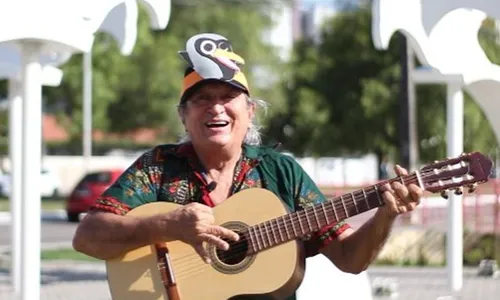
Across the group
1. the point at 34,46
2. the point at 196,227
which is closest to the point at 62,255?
the point at 34,46

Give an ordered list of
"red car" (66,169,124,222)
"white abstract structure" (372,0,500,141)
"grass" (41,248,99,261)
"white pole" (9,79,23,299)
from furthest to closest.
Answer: "red car" (66,169,124,222)
"grass" (41,248,99,261)
"white pole" (9,79,23,299)
"white abstract structure" (372,0,500,141)

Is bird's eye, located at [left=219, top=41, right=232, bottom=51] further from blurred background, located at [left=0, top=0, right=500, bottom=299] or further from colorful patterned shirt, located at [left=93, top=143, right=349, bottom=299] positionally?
blurred background, located at [left=0, top=0, right=500, bottom=299]

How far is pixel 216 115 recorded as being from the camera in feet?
13.1

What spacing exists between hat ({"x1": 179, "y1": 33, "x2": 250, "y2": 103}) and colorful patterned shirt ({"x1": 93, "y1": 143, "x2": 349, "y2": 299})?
0.22 meters

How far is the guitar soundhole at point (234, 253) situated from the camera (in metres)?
4.04

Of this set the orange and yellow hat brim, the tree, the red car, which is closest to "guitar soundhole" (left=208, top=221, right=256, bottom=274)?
the orange and yellow hat brim

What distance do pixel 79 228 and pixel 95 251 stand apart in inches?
3.9

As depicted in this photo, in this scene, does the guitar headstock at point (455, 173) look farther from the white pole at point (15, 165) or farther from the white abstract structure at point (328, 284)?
the white pole at point (15, 165)

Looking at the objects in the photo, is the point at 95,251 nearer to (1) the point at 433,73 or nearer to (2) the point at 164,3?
(2) the point at 164,3

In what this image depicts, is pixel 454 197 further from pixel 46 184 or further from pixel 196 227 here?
pixel 46 184

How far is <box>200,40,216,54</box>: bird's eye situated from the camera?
408 centimetres

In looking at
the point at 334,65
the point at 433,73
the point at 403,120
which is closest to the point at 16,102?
the point at 433,73

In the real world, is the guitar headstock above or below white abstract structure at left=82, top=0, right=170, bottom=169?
below

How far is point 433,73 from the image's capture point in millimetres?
11156
